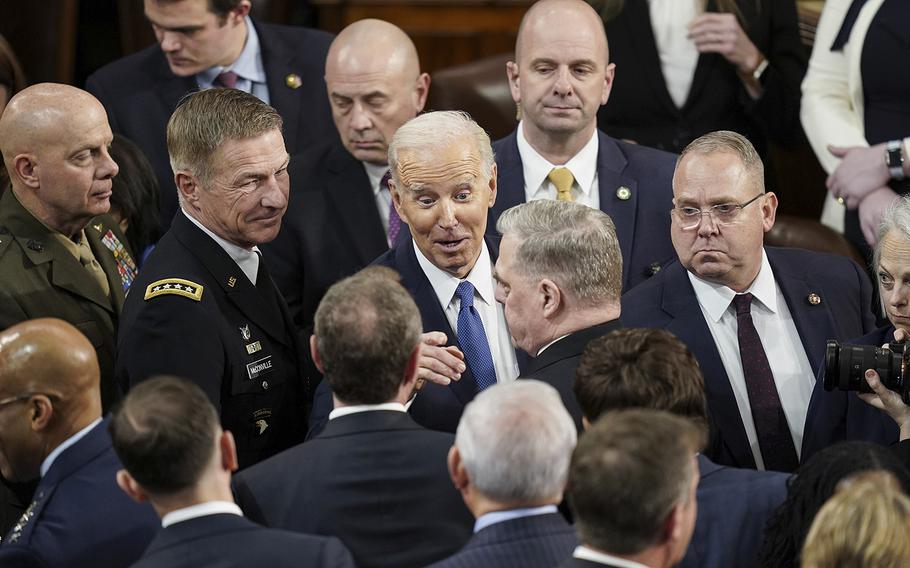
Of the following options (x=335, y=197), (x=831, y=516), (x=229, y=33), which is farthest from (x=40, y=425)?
(x=229, y=33)

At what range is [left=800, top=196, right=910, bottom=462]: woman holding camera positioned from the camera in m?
3.60

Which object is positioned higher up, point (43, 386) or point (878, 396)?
point (43, 386)

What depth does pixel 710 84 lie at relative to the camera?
215 inches

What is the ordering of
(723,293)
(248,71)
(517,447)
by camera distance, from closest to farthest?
1. (517,447)
2. (723,293)
3. (248,71)

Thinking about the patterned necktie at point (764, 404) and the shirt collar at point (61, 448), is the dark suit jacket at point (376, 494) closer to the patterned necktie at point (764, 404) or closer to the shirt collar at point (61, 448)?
the shirt collar at point (61, 448)

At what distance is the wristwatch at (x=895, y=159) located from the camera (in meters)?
4.98

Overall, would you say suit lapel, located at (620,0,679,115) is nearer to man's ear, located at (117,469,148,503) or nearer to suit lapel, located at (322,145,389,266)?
suit lapel, located at (322,145,389,266)

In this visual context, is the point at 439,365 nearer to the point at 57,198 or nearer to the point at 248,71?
the point at 57,198

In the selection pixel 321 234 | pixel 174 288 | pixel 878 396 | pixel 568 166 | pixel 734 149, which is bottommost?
pixel 878 396

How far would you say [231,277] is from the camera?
377cm

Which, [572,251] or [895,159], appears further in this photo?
[895,159]

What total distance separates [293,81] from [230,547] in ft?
10.0

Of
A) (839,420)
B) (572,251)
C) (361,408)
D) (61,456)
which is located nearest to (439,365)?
(572,251)

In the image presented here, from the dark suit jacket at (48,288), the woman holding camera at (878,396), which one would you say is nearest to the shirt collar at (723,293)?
the woman holding camera at (878,396)
